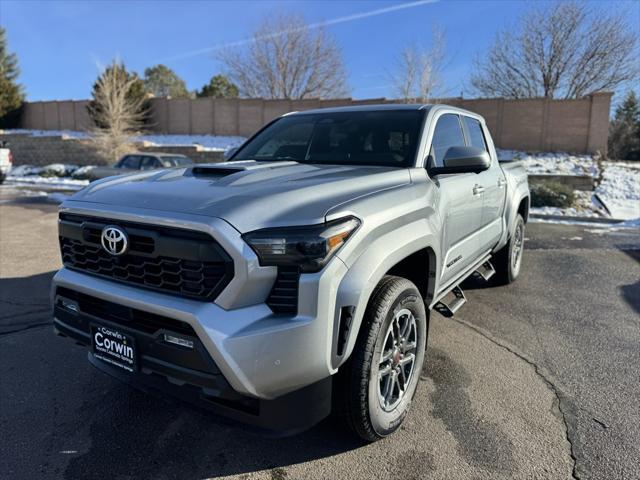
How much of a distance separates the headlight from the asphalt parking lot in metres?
0.82

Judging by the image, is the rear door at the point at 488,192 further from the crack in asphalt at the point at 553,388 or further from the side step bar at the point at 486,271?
the crack in asphalt at the point at 553,388

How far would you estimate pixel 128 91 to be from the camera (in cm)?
2911

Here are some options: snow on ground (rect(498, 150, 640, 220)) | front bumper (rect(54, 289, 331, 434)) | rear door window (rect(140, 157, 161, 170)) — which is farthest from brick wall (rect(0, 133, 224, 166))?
front bumper (rect(54, 289, 331, 434))

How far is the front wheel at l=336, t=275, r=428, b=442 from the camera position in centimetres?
234

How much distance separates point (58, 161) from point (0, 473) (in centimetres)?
3064

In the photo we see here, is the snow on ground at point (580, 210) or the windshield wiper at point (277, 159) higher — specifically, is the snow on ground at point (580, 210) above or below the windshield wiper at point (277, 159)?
below

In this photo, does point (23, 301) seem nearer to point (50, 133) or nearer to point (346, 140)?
point (346, 140)

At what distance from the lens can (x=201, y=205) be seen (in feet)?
7.22

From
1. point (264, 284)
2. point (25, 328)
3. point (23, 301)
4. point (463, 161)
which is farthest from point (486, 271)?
point (23, 301)

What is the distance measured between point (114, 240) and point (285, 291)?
0.94 m

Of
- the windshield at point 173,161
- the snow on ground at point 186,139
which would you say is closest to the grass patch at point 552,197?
the windshield at point 173,161

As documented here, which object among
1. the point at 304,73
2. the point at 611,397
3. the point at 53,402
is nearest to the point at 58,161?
the point at 304,73

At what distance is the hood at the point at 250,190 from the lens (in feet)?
7.04

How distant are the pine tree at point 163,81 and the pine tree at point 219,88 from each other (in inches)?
634
